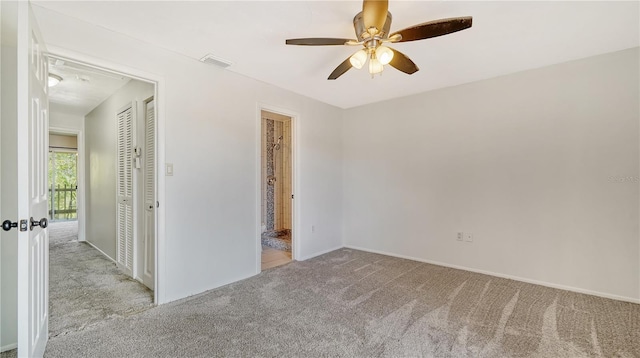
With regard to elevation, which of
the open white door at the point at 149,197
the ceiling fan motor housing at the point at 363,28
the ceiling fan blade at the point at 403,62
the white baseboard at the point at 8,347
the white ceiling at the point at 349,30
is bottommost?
the white baseboard at the point at 8,347

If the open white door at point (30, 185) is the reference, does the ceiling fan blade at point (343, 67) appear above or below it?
above

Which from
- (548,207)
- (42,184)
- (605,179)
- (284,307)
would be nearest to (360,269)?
(284,307)

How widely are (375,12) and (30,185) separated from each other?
2079 mm

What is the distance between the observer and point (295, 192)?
385 cm

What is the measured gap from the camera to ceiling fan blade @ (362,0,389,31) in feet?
4.85

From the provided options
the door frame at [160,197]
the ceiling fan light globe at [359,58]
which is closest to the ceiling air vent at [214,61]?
the door frame at [160,197]

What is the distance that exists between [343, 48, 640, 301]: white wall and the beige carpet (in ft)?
1.38

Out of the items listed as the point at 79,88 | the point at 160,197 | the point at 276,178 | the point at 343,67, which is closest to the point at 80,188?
the point at 79,88

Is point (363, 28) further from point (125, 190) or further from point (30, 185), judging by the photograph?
point (125, 190)

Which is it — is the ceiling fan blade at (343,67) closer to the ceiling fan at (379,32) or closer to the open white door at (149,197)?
the ceiling fan at (379,32)

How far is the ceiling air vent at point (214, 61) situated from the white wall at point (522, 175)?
232 cm

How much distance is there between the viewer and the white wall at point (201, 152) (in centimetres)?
222

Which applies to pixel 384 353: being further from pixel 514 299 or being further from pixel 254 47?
pixel 254 47

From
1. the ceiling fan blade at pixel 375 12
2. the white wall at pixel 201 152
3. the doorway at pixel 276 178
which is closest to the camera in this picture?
the ceiling fan blade at pixel 375 12
